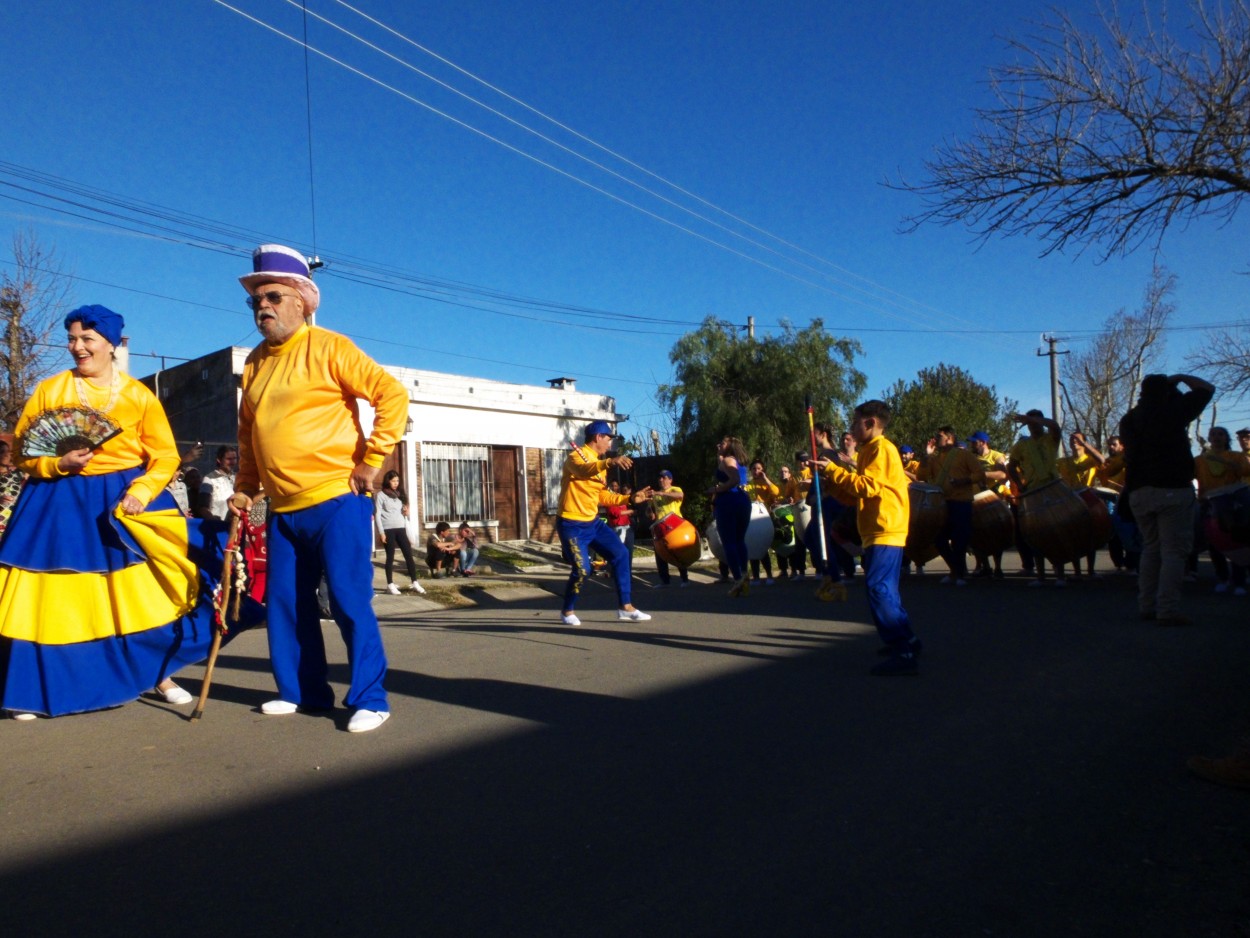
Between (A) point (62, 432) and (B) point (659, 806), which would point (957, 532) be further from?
(A) point (62, 432)

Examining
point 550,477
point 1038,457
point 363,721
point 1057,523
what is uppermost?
point 550,477

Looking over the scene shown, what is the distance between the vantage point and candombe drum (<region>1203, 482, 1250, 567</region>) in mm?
9461

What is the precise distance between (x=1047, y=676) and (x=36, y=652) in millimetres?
5617

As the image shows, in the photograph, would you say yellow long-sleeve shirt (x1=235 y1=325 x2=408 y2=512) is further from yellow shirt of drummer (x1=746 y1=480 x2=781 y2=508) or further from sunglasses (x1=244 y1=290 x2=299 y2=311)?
yellow shirt of drummer (x1=746 y1=480 x2=781 y2=508)

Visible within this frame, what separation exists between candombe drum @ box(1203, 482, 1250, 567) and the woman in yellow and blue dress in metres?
9.12

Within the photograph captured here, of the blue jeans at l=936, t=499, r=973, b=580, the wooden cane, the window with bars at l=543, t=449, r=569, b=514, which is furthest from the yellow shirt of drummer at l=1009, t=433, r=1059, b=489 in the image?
A: the window with bars at l=543, t=449, r=569, b=514

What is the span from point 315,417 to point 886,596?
11.8 ft

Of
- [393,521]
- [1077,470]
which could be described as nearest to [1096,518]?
[1077,470]

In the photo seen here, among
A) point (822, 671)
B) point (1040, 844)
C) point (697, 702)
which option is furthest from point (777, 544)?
point (1040, 844)

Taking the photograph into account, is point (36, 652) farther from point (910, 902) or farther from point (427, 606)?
point (427, 606)

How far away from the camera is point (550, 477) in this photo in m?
23.3

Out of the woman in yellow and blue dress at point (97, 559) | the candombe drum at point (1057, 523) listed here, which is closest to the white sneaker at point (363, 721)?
the woman in yellow and blue dress at point (97, 559)

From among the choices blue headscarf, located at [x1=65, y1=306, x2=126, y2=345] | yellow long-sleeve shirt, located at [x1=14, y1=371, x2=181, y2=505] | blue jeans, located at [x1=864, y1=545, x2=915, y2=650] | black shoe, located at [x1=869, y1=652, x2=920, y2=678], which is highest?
blue headscarf, located at [x1=65, y1=306, x2=126, y2=345]

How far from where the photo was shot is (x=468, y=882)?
2.95 m
